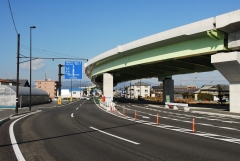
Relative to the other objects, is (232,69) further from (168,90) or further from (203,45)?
(168,90)

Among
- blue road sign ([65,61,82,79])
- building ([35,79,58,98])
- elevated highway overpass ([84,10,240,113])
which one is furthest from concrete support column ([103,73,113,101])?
building ([35,79,58,98])

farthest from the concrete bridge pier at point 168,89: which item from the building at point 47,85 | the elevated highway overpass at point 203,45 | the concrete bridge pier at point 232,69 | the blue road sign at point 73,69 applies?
the building at point 47,85

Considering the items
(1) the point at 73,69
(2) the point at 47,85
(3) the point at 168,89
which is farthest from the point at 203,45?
(2) the point at 47,85

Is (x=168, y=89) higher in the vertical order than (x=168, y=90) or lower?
higher

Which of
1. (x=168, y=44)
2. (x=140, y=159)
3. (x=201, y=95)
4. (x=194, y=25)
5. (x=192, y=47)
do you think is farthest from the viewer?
(x=201, y=95)

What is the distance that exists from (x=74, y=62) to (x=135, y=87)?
381ft

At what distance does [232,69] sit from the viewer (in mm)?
25250

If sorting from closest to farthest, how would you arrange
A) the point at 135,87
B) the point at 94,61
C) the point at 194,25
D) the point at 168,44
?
the point at 194,25 → the point at 168,44 → the point at 94,61 → the point at 135,87

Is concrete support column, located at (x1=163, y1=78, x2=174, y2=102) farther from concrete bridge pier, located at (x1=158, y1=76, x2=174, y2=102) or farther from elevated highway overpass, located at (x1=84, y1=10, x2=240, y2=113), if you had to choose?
elevated highway overpass, located at (x1=84, y1=10, x2=240, y2=113)

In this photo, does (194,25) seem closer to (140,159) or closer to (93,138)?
(93,138)

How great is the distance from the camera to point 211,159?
8039 millimetres

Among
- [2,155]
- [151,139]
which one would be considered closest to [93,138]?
[151,139]

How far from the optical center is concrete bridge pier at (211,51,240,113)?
23797 mm

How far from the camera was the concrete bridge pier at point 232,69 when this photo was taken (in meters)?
23.8
